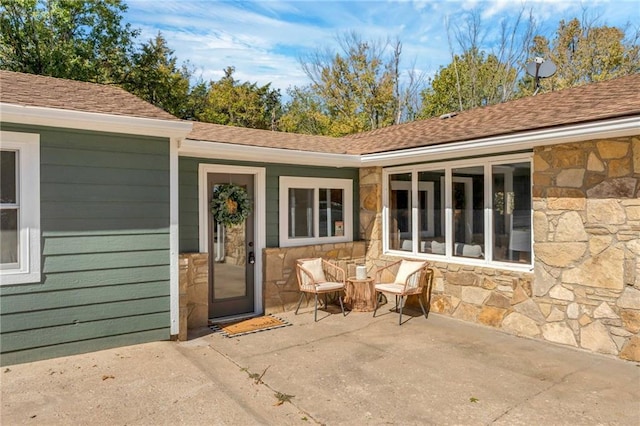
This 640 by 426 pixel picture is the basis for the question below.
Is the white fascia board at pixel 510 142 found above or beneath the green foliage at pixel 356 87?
beneath

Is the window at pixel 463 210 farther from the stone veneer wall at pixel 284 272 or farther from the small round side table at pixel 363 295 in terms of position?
the stone veneer wall at pixel 284 272

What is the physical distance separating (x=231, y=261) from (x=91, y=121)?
8.73 feet

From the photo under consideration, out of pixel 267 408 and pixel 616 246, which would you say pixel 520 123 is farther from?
pixel 267 408

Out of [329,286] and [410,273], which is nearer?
[410,273]

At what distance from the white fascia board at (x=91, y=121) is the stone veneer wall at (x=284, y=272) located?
234 cm

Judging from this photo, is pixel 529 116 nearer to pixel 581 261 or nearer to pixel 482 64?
pixel 581 261

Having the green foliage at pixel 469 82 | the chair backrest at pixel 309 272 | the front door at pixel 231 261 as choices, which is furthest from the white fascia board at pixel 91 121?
the green foliage at pixel 469 82

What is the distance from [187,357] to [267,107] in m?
17.6

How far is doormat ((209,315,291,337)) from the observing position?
5.08 meters

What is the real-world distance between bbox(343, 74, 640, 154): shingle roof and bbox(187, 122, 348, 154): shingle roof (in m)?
A: 0.55

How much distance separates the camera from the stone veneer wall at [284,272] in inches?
235

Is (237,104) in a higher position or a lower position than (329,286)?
higher

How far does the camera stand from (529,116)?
5164mm

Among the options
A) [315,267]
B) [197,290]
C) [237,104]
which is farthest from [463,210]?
[237,104]
